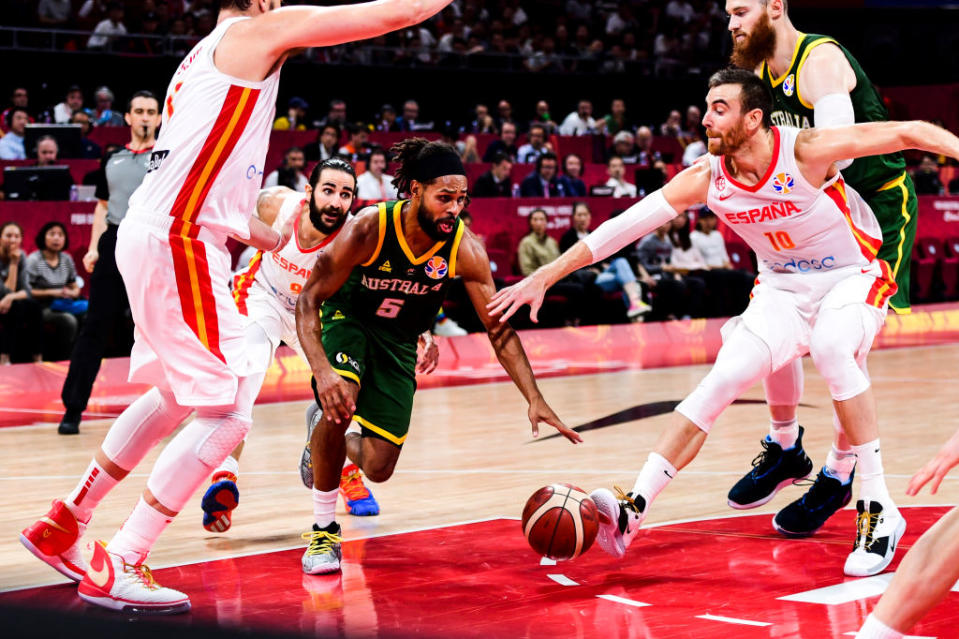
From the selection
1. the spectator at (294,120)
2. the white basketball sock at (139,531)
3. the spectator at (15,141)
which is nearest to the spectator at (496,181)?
the spectator at (294,120)

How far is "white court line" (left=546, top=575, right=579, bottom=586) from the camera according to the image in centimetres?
460

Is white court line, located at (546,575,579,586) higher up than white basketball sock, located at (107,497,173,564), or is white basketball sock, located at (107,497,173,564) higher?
white basketball sock, located at (107,497,173,564)

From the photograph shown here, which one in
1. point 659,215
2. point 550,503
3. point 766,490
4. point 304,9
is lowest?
point 766,490

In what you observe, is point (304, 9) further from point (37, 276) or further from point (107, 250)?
point (37, 276)

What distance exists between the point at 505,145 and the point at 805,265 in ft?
37.1

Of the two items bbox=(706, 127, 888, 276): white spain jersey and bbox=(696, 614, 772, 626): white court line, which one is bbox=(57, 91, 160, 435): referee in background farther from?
bbox=(696, 614, 772, 626): white court line

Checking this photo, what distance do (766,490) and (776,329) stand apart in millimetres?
987

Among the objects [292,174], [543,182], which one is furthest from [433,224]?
[543,182]

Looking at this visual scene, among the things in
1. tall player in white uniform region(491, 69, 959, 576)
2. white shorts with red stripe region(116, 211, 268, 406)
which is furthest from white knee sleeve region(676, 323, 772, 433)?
white shorts with red stripe region(116, 211, 268, 406)

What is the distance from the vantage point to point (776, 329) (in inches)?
197

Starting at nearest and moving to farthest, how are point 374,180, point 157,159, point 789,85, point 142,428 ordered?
point 157,159, point 142,428, point 789,85, point 374,180

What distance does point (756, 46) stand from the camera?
17.8 ft

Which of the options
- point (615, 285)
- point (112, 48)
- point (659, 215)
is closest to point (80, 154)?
point (112, 48)

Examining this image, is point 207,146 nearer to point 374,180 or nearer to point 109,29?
point 374,180
